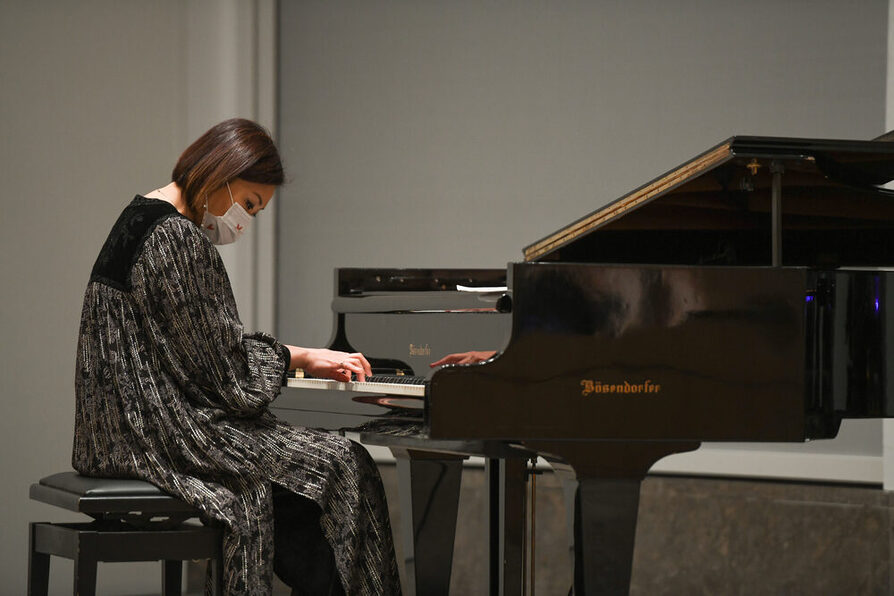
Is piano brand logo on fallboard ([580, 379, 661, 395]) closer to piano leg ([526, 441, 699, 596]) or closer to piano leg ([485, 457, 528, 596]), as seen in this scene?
piano leg ([526, 441, 699, 596])

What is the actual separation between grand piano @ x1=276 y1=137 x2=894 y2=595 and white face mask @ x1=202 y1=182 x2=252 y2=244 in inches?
16.8

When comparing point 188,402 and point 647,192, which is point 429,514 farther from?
point 647,192

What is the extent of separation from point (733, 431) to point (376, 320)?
1.10 m

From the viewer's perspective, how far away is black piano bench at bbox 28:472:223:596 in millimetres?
2174

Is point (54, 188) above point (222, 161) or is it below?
above

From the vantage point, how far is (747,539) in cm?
380

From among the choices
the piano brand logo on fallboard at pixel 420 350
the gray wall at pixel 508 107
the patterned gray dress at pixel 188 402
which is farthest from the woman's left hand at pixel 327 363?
the gray wall at pixel 508 107

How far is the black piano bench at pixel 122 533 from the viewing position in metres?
2.17

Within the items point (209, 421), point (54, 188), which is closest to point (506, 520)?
point (209, 421)

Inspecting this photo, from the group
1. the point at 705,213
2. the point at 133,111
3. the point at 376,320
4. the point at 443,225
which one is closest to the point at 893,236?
the point at 705,213

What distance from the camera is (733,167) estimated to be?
236 cm

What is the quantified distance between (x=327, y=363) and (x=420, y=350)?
0.38 metres

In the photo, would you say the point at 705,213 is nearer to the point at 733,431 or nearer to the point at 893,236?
the point at 893,236

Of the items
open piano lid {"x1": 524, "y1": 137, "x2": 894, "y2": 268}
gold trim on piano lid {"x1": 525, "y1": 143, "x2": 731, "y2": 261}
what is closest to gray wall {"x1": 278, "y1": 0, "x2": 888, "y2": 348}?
open piano lid {"x1": 524, "y1": 137, "x2": 894, "y2": 268}
